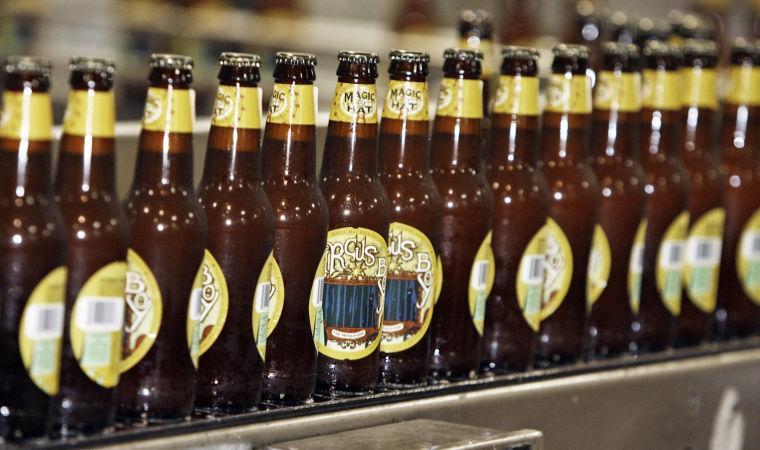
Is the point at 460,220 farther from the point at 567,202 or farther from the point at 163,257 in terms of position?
the point at 163,257

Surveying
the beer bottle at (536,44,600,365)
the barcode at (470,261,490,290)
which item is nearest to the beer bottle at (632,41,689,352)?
the beer bottle at (536,44,600,365)

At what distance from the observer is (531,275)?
72.4 inches

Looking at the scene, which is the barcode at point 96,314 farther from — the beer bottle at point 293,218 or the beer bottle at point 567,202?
the beer bottle at point 567,202

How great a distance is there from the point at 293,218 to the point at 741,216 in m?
1.03

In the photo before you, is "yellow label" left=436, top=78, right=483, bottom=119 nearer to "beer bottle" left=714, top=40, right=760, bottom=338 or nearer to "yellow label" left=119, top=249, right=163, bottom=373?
"yellow label" left=119, top=249, right=163, bottom=373

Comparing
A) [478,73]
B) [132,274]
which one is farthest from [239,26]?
[132,274]

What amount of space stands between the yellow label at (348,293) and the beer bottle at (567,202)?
357mm

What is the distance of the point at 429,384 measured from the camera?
68.9 inches

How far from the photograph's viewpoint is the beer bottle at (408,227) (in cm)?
169

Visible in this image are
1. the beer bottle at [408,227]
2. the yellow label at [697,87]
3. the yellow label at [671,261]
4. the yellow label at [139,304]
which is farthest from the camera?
the yellow label at [697,87]

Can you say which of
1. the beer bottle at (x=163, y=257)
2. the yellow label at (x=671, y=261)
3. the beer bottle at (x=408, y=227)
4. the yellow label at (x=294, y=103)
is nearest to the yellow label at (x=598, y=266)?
the yellow label at (x=671, y=261)

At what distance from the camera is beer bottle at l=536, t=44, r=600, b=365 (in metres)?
1.90

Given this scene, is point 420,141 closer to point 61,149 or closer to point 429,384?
point 429,384

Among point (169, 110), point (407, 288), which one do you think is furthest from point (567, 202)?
point (169, 110)
